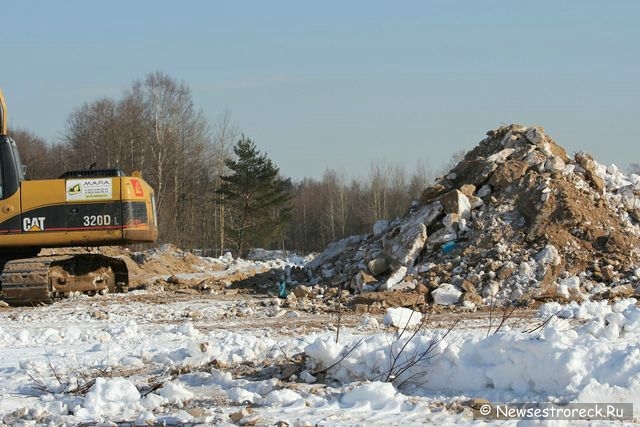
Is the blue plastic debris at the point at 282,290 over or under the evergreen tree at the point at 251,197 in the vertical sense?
under

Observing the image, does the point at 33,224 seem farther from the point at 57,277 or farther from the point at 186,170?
the point at 186,170

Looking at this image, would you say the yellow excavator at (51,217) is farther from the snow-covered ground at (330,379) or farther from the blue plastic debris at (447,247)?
the snow-covered ground at (330,379)

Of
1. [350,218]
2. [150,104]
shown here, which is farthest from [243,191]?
[350,218]

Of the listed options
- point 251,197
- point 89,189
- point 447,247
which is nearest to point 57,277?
point 89,189

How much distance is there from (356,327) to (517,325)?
205 centimetres

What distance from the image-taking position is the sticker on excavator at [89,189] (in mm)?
14602

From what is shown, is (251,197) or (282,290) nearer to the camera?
(282,290)

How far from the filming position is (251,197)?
41.8 meters

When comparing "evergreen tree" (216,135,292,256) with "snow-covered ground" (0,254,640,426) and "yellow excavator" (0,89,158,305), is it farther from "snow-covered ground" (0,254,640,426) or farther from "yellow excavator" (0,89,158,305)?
"snow-covered ground" (0,254,640,426)

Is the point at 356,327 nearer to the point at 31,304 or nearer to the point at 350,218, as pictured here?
the point at 31,304

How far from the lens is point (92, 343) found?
371 inches

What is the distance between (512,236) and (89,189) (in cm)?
784

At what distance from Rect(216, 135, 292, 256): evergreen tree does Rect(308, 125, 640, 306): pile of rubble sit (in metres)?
22.7

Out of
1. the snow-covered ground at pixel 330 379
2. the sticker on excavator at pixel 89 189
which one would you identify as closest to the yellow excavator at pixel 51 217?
the sticker on excavator at pixel 89 189
